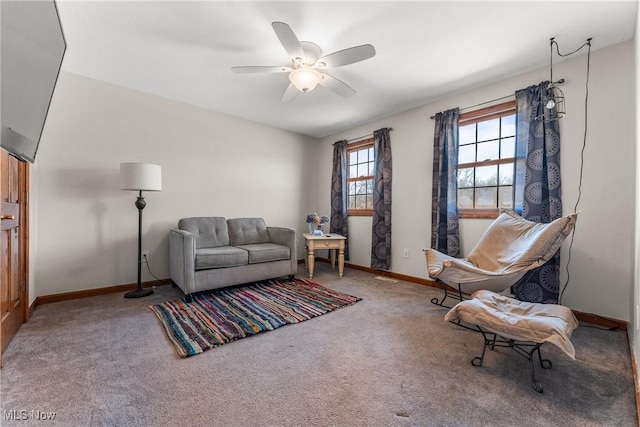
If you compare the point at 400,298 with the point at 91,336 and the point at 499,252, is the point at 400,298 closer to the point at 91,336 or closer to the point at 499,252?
the point at 499,252

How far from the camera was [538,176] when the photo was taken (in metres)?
2.38

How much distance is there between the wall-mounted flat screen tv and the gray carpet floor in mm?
1158

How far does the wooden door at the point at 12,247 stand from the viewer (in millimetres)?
1682

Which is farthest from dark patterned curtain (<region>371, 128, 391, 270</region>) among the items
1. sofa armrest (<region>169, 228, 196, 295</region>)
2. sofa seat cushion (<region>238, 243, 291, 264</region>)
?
sofa armrest (<region>169, 228, 196, 295</region>)

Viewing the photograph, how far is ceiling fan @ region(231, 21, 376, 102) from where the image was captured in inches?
69.1

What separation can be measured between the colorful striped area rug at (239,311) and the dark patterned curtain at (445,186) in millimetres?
1243

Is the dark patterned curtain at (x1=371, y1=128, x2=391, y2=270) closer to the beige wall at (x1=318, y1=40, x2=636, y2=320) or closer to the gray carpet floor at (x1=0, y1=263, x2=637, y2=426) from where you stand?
the beige wall at (x1=318, y1=40, x2=636, y2=320)

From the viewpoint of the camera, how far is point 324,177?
475cm

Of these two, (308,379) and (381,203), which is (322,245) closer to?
(381,203)

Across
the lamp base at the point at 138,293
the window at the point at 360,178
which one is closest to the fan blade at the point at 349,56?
the window at the point at 360,178

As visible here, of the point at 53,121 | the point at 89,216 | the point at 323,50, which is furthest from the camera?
the point at 89,216

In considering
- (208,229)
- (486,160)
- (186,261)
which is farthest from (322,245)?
(486,160)

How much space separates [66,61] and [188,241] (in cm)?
198

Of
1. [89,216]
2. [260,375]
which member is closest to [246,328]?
[260,375]
